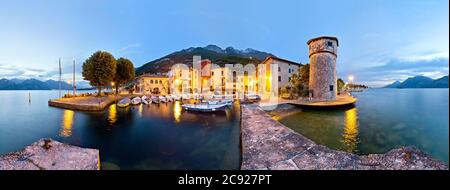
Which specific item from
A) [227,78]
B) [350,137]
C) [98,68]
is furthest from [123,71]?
[350,137]

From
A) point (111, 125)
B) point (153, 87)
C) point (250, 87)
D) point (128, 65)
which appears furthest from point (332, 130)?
point (153, 87)

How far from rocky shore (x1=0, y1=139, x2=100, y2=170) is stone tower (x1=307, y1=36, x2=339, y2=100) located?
2173 cm

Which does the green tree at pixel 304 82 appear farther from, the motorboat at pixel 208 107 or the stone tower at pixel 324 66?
the motorboat at pixel 208 107

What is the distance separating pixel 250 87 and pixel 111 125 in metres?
31.0

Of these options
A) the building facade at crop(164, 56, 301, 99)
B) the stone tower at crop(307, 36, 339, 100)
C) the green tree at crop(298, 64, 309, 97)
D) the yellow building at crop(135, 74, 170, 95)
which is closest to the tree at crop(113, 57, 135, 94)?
the yellow building at crop(135, 74, 170, 95)

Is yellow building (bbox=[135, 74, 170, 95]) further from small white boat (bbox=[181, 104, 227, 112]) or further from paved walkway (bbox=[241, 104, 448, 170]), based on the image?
paved walkway (bbox=[241, 104, 448, 170])

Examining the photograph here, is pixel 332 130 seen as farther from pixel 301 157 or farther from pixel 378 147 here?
pixel 301 157

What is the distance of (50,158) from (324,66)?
23.2 metres

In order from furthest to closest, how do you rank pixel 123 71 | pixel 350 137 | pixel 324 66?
1. pixel 123 71
2. pixel 324 66
3. pixel 350 137

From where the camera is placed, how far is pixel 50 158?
5473mm

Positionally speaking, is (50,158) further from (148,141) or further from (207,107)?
(207,107)

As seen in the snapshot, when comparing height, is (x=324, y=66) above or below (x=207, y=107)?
above

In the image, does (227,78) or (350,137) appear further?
(227,78)

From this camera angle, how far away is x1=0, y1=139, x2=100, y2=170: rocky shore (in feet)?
16.4
